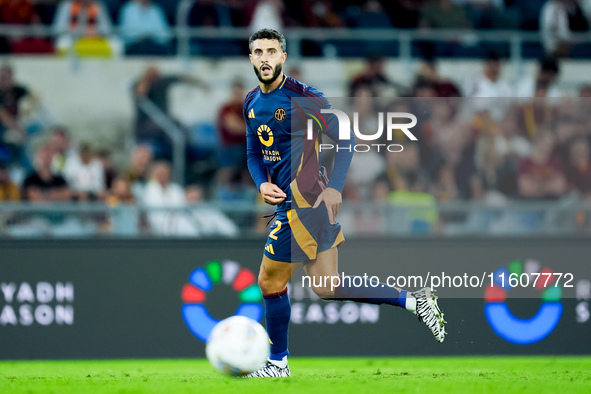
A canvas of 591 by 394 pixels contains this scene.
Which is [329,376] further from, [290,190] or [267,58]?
[267,58]

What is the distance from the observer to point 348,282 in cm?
636

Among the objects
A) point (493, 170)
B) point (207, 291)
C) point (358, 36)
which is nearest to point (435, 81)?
point (358, 36)

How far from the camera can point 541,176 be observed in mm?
9133

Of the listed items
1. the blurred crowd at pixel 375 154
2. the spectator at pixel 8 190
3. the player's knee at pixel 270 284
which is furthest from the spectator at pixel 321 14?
the player's knee at pixel 270 284

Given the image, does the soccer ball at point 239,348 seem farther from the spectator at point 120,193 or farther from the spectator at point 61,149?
the spectator at point 61,149

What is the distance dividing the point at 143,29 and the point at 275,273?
606cm

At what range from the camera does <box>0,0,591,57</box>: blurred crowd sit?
11.3 meters

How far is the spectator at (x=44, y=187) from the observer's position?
9.38 m

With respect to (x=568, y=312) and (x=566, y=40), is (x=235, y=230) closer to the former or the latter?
(x=568, y=312)

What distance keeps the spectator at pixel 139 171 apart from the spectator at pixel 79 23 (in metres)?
2.01

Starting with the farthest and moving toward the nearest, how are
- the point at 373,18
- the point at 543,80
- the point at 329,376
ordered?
1. the point at 373,18
2. the point at 543,80
3. the point at 329,376

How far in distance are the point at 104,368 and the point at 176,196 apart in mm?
2360

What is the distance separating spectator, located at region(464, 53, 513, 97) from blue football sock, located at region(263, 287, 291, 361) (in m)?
5.27

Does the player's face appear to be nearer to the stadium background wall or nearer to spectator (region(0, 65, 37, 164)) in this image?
the stadium background wall
